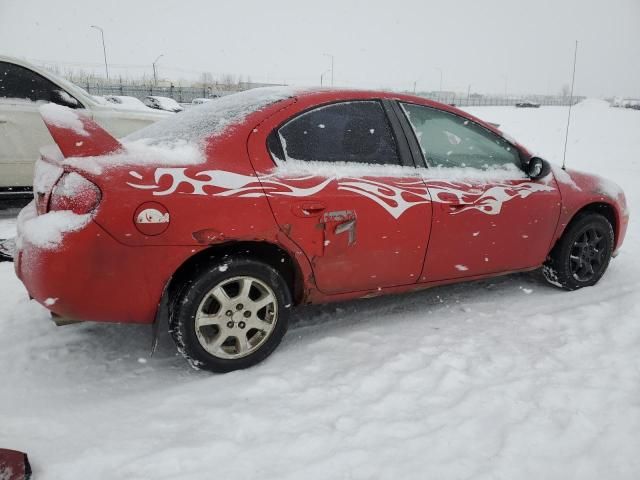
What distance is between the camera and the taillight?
2297 millimetres

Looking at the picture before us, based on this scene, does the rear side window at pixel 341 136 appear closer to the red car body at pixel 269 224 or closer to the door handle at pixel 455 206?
the red car body at pixel 269 224

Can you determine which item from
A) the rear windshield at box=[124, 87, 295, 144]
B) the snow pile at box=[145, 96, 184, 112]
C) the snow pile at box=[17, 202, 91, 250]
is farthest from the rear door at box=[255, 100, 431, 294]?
the snow pile at box=[145, 96, 184, 112]

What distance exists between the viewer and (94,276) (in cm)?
235

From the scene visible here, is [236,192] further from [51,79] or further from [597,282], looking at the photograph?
[51,79]

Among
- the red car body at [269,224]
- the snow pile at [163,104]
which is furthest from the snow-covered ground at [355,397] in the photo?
the snow pile at [163,104]

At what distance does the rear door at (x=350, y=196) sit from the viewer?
2738mm

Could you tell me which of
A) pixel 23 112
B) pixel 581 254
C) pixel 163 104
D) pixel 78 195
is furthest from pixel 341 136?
pixel 163 104

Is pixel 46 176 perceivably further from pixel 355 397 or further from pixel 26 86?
pixel 26 86

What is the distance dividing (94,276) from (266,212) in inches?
36.1

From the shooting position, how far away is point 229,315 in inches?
106

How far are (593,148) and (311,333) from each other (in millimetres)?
13512

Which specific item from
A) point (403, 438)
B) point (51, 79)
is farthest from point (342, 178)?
point (51, 79)

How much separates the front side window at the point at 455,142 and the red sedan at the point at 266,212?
0.01 metres

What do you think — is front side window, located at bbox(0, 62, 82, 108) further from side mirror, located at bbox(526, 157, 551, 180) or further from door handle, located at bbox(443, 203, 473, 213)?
side mirror, located at bbox(526, 157, 551, 180)
